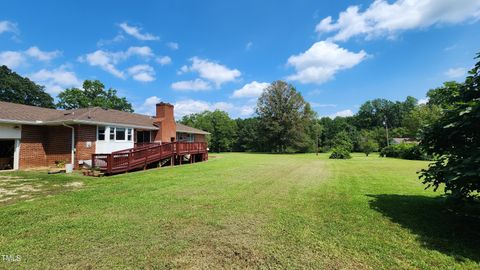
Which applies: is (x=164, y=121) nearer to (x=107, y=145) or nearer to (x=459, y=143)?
(x=107, y=145)

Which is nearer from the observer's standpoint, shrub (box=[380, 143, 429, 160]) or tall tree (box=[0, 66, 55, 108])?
shrub (box=[380, 143, 429, 160])

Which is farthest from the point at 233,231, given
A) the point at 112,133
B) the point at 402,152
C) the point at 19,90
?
the point at 19,90

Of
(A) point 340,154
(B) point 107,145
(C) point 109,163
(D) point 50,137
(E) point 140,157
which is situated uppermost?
(D) point 50,137

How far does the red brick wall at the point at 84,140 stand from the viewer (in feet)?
48.0

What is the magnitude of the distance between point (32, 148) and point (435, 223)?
19.5m

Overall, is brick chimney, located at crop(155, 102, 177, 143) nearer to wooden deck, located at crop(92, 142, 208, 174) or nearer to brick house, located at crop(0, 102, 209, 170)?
wooden deck, located at crop(92, 142, 208, 174)

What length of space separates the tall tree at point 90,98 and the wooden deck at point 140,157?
117 feet

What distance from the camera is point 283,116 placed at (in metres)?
48.3

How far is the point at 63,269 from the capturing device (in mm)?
3281

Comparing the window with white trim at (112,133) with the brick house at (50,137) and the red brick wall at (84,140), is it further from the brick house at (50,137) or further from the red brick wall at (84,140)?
the red brick wall at (84,140)

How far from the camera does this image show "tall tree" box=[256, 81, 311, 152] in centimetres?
4775

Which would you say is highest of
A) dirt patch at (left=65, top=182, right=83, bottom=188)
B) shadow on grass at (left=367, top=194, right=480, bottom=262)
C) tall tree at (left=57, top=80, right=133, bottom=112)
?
tall tree at (left=57, top=80, right=133, bottom=112)

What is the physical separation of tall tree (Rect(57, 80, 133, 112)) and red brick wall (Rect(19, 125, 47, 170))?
35.0 metres

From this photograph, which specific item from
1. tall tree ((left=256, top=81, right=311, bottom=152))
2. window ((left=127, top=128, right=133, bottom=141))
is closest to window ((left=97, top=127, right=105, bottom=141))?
window ((left=127, top=128, right=133, bottom=141))
